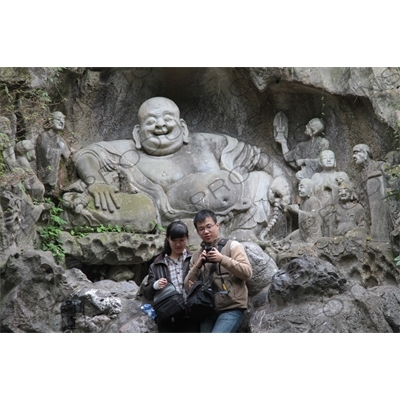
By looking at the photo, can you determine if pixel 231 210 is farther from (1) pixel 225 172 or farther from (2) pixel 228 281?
(2) pixel 228 281

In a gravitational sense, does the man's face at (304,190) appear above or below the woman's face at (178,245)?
above

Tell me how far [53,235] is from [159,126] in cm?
213

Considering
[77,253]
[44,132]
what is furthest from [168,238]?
[44,132]

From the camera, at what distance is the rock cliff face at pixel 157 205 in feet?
41.4

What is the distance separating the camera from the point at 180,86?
16.4 m

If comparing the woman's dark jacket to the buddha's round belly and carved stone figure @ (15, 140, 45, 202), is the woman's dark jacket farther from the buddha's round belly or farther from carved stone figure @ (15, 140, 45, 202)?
the buddha's round belly

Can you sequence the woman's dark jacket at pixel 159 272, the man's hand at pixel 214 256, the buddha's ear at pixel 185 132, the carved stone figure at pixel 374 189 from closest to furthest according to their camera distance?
the man's hand at pixel 214 256 → the woman's dark jacket at pixel 159 272 → the carved stone figure at pixel 374 189 → the buddha's ear at pixel 185 132

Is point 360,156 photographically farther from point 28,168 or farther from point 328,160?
point 28,168

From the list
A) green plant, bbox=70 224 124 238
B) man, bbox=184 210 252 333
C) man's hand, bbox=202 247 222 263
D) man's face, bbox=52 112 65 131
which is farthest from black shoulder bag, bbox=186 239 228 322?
man's face, bbox=52 112 65 131

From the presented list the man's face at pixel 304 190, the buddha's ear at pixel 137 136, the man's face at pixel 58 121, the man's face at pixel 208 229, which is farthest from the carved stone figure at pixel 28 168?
the man's face at pixel 304 190

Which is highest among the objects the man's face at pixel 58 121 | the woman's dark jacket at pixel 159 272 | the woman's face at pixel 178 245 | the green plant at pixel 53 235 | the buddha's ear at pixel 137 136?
the man's face at pixel 58 121

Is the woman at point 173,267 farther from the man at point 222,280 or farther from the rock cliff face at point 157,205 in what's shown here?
the rock cliff face at point 157,205

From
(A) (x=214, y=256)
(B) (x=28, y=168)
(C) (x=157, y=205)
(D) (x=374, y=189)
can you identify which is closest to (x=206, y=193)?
(C) (x=157, y=205)

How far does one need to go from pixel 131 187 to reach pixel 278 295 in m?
3.52
